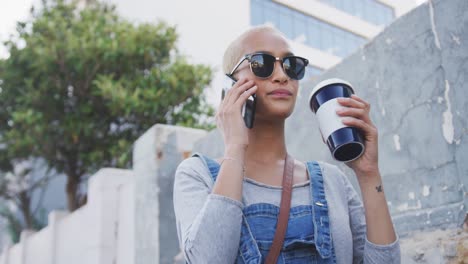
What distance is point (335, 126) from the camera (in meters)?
1.33

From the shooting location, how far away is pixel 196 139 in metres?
4.86

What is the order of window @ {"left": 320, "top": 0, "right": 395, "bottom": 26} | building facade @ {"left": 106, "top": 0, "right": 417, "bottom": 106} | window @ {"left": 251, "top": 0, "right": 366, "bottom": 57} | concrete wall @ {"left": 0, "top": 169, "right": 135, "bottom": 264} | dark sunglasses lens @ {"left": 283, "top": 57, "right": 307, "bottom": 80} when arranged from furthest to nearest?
1. window @ {"left": 320, "top": 0, "right": 395, "bottom": 26}
2. window @ {"left": 251, "top": 0, "right": 366, "bottom": 57}
3. building facade @ {"left": 106, "top": 0, "right": 417, "bottom": 106}
4. concrete wall @ {"left": 0, "top": 169, "right": 135, "bottom": 264}
5. dark sunglasses lens @ {"left": 283, "top": 57, "right": 307, "bottom": 80}

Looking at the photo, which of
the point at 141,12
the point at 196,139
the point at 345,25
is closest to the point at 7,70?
the point at 141,12

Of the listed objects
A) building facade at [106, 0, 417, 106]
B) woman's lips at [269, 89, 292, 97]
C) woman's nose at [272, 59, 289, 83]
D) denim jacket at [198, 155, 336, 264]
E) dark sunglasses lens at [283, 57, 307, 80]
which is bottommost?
denim jacket at [198, 155, 336, 264]

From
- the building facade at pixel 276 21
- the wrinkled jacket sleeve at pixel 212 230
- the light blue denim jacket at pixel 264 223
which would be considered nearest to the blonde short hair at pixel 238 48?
the light blue denim jacket at pixel 264 223

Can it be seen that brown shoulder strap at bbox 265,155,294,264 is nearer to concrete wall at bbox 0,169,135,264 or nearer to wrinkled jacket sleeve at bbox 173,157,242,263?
wrinkled jacket sleeve at bbox 173,157,242,263

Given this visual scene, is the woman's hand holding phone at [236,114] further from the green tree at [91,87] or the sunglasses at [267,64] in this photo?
the green tree at [91,87]

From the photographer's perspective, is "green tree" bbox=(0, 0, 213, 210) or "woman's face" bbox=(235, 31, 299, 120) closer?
"woman's face" bbox=(235, 31, 299, 120)

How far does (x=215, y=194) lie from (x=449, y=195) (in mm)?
1288

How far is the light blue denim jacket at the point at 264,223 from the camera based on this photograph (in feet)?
4.15

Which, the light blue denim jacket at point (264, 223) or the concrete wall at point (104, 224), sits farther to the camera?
the concrete wall at point (104, 224)

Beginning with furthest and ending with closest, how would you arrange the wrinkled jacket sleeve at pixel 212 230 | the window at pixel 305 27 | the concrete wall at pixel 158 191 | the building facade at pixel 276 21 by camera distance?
the window at pixel 305 27 < the building facade at pixel 276 21 < the concrete wall at pixel 158 191 < the wrinkled jacket sleeve at pixel 212 230

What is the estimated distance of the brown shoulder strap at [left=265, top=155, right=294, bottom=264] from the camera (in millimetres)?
1299

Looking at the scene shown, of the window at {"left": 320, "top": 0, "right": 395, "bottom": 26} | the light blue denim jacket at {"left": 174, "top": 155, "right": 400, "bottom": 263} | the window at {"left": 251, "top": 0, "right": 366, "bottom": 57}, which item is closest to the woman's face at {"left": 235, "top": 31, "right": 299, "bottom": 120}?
the light blue denim jacket at {"left": 174, "top": 155, "right": 400, "bottom": 263}
